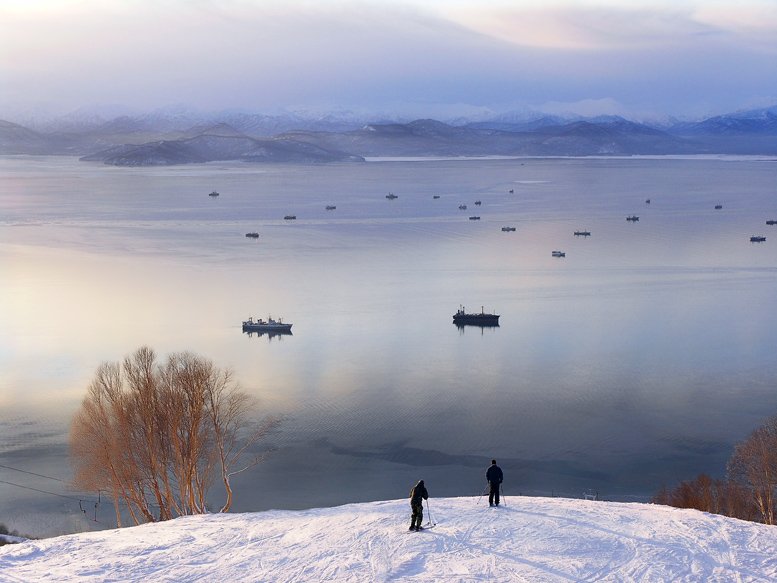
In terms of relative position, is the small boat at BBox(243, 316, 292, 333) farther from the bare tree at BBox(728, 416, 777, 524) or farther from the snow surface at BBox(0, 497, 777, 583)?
the snow surface at BBox(0, 497, 777, 583)

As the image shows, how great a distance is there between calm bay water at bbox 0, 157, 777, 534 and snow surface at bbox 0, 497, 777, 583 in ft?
18.6

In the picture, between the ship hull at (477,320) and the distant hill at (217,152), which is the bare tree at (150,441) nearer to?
the ship hull at (477,320)

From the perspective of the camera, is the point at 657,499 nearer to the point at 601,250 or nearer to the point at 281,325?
the point at 281,325

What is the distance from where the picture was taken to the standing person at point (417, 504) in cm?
857

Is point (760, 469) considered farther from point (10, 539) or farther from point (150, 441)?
point (10, 539)

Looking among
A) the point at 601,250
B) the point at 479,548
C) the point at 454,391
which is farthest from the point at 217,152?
the point at 479,548

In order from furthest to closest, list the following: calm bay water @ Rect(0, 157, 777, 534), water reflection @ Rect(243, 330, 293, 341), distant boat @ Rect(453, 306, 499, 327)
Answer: distant boat @ Rect(453, 306, 499, 327) < water reflection @ Rect(243, 330, 293, 341) < calm bay water @ Rect(0, 157, 777, 534)

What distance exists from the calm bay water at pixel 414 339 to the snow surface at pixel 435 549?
18.6 feet

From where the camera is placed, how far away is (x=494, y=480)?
9453 mm

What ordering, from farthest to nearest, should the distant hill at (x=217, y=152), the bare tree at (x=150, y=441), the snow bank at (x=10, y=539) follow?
the distant hill at (x=217, y=152)
the bare tree at (x=150, y=441)
the snow bank at (x=10, y=539)

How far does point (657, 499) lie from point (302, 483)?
5.94m

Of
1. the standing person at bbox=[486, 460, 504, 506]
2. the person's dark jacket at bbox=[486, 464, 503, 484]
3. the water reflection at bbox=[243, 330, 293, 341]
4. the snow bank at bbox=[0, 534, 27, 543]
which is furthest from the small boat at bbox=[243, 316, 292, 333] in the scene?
the person's dark jacket at bbox=[486, 464, 503, 484]

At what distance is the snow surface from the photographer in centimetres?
784

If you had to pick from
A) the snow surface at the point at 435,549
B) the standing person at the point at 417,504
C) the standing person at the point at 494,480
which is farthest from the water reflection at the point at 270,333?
the standing person at the point at 417,504
